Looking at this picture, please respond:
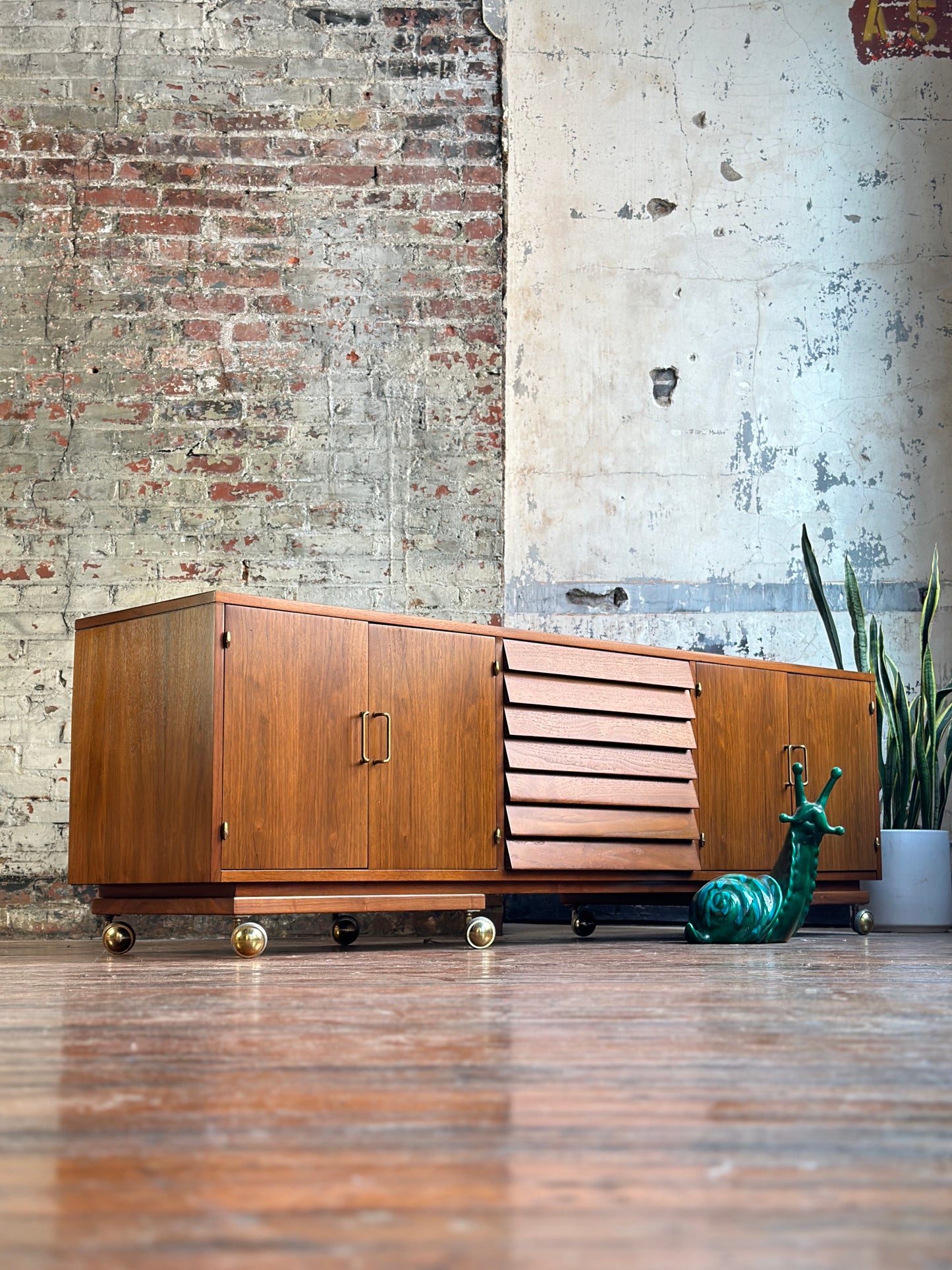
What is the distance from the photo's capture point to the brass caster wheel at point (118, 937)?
121 inches

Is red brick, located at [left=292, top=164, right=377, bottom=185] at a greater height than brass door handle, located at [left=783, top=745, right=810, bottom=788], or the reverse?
red brick, located at [left=292, top=164, right=377, bottom=185]

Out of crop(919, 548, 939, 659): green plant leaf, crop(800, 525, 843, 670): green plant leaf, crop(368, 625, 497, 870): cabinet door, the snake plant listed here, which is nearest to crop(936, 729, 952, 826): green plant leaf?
the snake plant

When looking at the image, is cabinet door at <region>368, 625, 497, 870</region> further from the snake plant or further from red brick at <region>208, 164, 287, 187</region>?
red brick at <region>208, 164, 287, 187</region>

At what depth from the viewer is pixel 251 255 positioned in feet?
14.0

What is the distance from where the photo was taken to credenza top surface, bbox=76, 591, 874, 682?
9.43 feet

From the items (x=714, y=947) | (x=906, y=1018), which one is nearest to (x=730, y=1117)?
(x=906, y=1018)

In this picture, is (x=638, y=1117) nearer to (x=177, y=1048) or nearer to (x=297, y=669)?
(x=177, y=1048)

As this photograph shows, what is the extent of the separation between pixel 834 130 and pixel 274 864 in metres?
3.50

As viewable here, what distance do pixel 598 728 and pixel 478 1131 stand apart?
2570 mm

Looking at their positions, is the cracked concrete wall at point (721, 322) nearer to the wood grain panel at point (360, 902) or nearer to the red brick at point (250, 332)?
the red brick at point (250, 332)

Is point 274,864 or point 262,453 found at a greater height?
point 262,453

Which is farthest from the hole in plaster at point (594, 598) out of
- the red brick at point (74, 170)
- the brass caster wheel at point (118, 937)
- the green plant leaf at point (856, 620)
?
the red brick at point (74, 170)

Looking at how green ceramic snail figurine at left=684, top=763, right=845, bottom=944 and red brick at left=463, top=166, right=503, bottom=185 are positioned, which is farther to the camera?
red brick at left=463, top=166, right=503, bottom=185

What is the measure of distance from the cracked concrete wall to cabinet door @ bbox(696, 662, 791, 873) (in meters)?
0.73
